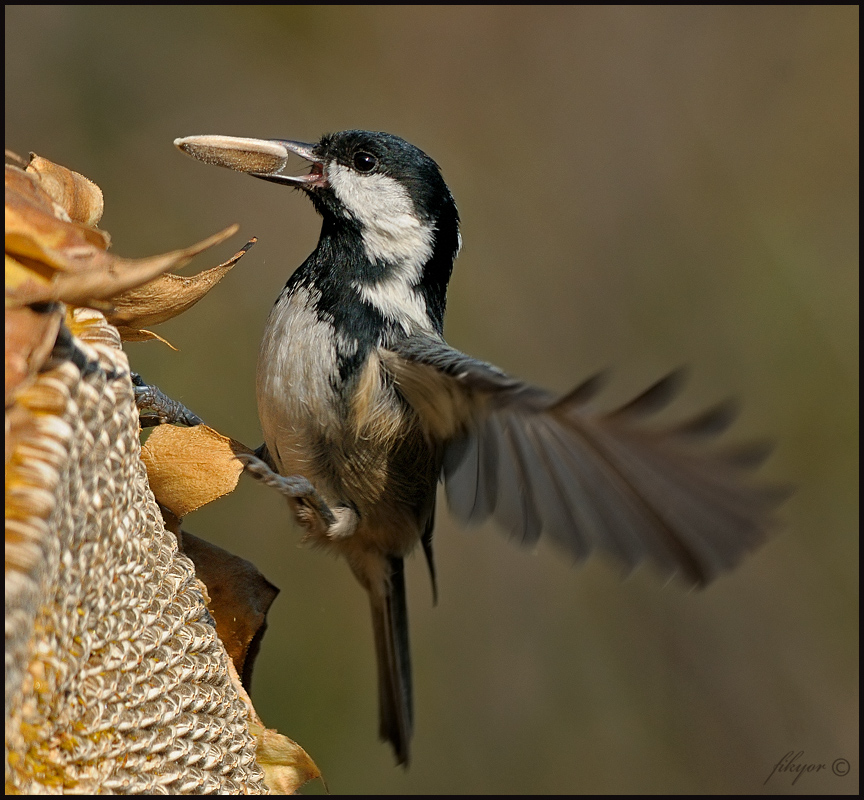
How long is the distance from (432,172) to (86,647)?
166 cm

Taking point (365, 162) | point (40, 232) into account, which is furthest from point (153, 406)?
point (365, 162)

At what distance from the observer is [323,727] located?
139 inches

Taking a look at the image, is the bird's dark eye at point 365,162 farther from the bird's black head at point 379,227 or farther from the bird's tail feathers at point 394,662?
the bird's tail feathers at point 394,662

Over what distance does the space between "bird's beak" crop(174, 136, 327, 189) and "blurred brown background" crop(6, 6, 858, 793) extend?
47.9 inches

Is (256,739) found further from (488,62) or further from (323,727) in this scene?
(488,62)

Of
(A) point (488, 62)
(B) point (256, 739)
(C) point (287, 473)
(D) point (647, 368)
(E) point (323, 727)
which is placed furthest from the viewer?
(A) point (488, 62)

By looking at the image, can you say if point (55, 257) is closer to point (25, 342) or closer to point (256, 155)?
point (25, 342)

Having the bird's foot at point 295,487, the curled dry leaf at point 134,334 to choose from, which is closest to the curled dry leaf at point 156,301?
the curled dry leaf at point 134,334

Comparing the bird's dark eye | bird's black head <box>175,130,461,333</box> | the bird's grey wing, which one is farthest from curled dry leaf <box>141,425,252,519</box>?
the bird's dark eye

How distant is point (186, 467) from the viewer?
1230mm

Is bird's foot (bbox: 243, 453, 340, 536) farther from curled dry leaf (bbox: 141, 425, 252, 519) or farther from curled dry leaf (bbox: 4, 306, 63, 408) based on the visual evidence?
curled dry leaf (bbox: 4, 306, 63, 408)

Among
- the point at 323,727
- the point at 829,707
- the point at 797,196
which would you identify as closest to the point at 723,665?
the point at 829,707

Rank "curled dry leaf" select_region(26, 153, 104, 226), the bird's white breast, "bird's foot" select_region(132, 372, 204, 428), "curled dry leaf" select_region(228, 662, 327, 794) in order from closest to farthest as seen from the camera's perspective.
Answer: "curled dry leaf" select_region(26, 153, 104, 226), "curled dry leaf" select_region(228, 662, 327, 794), "bird's foot" select_region(132, 372, 204, 428), the bird's white breast

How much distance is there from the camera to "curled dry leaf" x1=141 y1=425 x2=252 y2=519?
1203 millimetres
